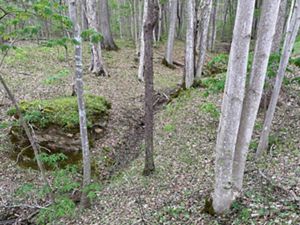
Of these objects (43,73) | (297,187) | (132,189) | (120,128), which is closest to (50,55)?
(43,73)

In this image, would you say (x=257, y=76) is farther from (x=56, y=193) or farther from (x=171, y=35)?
(x=171, y=35)

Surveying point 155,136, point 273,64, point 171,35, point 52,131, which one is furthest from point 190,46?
point 52,131

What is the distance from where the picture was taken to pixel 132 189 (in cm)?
512

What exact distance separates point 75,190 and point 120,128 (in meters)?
2.69

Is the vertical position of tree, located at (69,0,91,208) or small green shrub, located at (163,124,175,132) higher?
tree, located at (69,0,91,208)

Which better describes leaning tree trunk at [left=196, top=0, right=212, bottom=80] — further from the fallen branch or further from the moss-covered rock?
the fallen branch

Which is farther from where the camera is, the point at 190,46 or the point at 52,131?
the point at 190,46

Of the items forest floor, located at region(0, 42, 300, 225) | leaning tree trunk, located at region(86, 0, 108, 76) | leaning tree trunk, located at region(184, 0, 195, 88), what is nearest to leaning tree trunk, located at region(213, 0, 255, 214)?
forest floor, located at region(0, 42, 300, 225)

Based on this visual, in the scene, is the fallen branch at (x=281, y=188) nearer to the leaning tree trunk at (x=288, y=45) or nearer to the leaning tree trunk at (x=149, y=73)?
the leaning tree trunk at (x=288, y=45)

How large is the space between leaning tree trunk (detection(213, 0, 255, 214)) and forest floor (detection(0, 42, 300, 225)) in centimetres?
37

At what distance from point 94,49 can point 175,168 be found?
7674 mm

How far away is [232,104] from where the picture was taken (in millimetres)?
2957

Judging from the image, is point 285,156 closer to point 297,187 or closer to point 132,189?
point 297,187

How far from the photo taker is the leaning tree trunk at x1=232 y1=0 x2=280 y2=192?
290 cm
